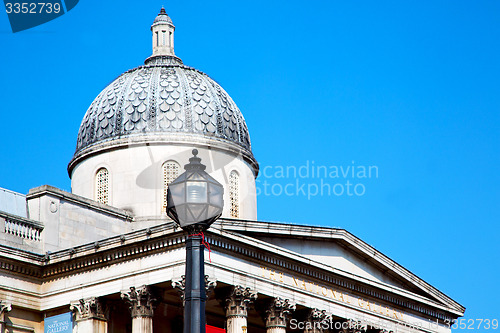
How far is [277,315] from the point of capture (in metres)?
38.8

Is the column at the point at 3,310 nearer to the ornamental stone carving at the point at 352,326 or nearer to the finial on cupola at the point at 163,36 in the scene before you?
the ornamental stone carving at the point at 352,326

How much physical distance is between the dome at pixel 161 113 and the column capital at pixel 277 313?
37.1 feet

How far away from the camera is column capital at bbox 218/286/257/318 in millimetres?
36750

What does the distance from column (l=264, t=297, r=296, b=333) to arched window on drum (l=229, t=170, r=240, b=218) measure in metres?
9.03

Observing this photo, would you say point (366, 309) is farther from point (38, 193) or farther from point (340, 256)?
point (38, 193)

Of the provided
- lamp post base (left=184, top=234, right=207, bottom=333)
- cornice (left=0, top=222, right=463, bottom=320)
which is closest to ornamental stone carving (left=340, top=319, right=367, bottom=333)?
cornice (left=0, top=222, right=463, bottom=320)

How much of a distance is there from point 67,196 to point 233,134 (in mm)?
10599

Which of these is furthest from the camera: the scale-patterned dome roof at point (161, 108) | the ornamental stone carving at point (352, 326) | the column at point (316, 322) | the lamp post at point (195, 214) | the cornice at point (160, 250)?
the scale-patterned dome roof at point (161, 108)

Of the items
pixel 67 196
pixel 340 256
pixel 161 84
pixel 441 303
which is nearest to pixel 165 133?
pixel 161 84

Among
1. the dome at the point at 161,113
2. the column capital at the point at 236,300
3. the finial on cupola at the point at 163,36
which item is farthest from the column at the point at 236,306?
the finial on cupola at the point at 163,36

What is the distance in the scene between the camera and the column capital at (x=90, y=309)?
124 ft

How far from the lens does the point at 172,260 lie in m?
35.7

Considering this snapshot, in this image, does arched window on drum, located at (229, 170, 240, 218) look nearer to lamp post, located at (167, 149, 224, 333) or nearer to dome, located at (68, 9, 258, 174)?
dome, located at (68, 9, 258, 174)

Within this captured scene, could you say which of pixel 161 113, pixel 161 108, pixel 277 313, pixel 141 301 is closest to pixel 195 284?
pixel 141 301
